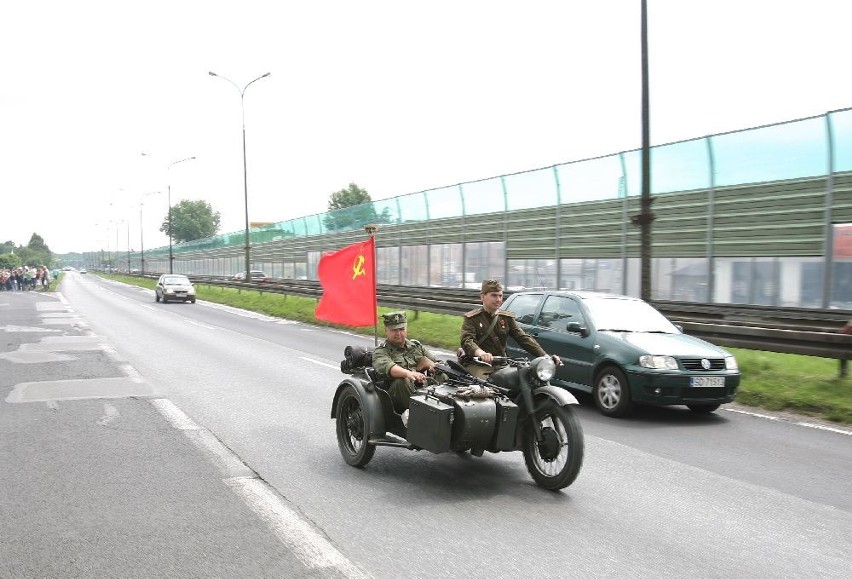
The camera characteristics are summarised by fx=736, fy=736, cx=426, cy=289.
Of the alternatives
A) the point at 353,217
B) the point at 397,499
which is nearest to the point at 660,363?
the point at 397,499

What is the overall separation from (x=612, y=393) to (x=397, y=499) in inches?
170

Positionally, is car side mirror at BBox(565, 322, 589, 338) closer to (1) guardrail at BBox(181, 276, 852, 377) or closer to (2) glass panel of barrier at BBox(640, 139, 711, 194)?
(1) guardrail at BBox(181, 276, 852, 377)

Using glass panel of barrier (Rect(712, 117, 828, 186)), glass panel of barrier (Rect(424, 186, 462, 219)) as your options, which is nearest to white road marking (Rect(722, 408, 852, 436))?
glass panel of barrier (Rect(712, 117, 828, 186))

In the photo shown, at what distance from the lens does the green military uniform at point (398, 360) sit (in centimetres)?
573

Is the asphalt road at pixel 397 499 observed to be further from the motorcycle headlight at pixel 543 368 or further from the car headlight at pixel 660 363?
the motorcycle headlight at pixel 543 368

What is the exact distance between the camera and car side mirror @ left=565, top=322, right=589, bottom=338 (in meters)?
8.96

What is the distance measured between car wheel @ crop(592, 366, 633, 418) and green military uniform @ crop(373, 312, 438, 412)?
10.7 ft

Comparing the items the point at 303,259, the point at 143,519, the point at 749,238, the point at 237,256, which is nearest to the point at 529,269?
the point at 749,238

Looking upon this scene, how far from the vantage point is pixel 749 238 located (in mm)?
15938

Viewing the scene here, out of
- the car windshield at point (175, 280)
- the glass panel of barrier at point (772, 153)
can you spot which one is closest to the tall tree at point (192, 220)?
the car windshield at point (175, 280)

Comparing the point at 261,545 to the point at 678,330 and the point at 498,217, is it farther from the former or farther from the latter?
the point at 498,217

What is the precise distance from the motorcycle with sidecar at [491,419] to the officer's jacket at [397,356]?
0.19 m

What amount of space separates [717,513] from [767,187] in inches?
503

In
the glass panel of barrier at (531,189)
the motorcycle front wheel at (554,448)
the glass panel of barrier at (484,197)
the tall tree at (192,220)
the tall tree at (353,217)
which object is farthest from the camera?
the tall tree at (192,220)
